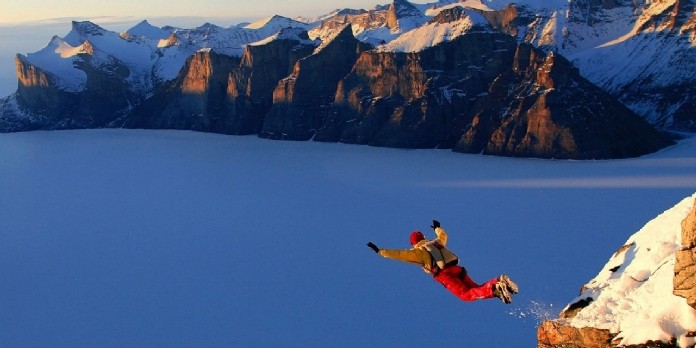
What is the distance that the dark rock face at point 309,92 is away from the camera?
138 metres

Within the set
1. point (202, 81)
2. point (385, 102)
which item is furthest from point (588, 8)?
point (202, 81)

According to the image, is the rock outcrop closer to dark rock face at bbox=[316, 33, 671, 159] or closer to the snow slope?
the snow slope

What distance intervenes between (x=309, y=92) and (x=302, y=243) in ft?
287

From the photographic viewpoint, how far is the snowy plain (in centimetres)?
3788

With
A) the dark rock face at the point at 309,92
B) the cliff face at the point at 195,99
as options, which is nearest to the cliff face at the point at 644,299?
the dark rock face at the point at 309,92

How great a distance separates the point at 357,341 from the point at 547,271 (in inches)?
590

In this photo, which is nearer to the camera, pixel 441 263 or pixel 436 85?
pixel 441 263

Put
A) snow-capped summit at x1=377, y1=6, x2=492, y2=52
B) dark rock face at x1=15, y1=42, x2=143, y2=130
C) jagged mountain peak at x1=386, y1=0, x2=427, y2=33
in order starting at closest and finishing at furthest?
1. snow-capped summit at x1=377, y1=6, x2=492, y2=52
2. jagged mountain peak at x1=386, y1=0, x2=427, y2=33
3. dark rock face at x1=15, y1=42, x2=143, y2=130

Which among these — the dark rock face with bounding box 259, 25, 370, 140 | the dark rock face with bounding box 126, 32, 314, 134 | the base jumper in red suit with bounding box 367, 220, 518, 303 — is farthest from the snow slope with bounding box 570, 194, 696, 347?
the dark rock face with bounding box 126, 32, 314, 134

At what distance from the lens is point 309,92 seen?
140750 mm

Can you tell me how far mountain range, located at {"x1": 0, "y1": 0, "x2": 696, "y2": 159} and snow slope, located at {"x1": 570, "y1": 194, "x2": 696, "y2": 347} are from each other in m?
87.9

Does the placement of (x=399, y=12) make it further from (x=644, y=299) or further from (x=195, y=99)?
(x=644, y=299)

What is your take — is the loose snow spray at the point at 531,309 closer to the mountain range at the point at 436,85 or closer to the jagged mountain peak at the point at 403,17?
the mountain range at the point at 436,85

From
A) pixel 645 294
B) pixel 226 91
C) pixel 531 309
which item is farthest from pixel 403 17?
pixel 645 294
